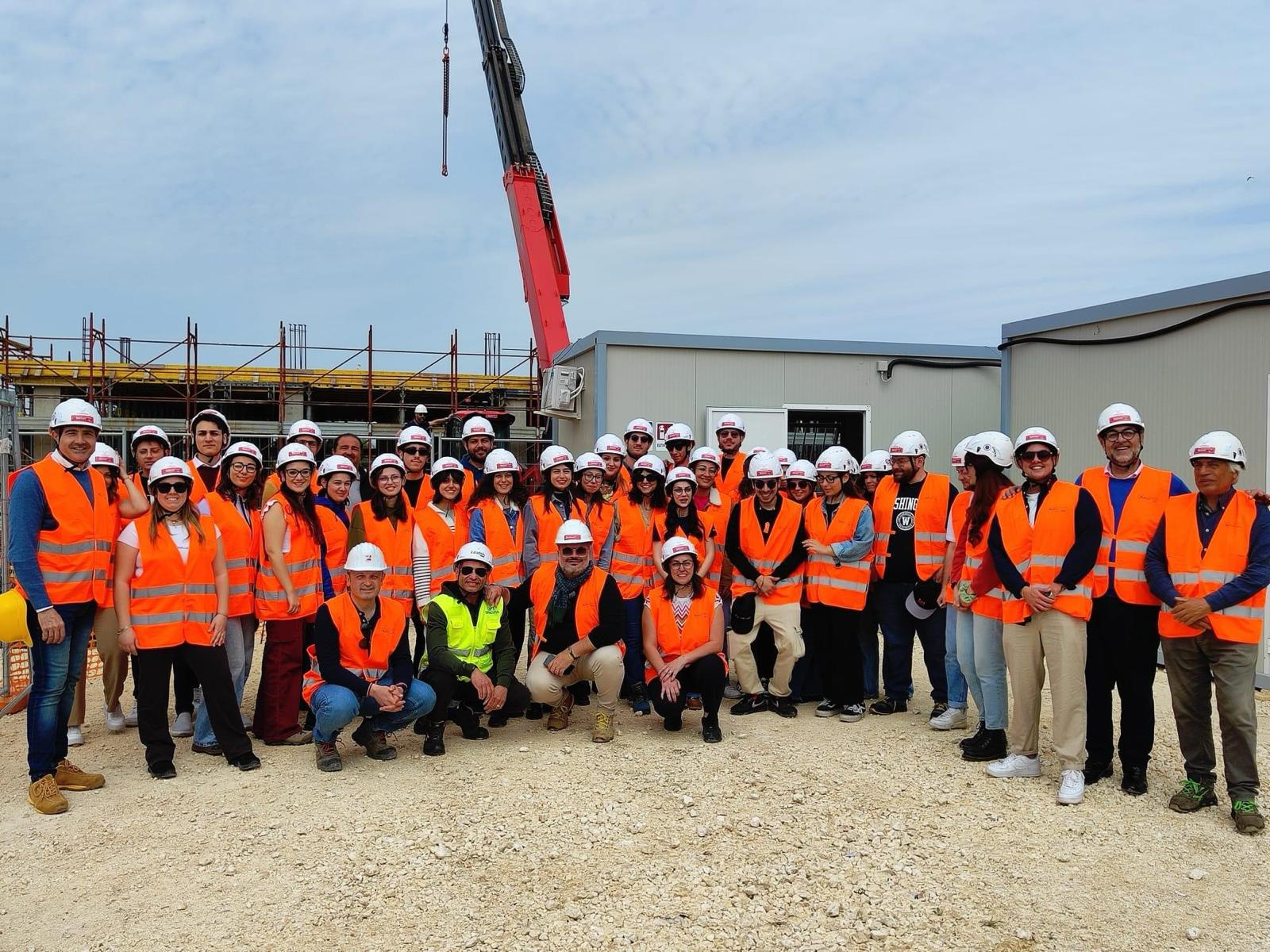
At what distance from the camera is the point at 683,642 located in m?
5.97

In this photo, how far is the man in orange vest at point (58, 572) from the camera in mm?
4711

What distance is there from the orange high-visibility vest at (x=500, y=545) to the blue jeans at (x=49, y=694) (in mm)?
2392

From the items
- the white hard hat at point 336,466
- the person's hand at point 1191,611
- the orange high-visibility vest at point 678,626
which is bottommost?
the orange high-visibility vest at point 678,626

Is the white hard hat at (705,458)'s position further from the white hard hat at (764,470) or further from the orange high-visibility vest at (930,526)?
the orange high-visibility vest at (930,526)

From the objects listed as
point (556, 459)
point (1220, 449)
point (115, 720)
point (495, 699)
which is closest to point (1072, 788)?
point (1220, 449)

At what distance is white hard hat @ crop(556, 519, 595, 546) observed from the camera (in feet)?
19.3

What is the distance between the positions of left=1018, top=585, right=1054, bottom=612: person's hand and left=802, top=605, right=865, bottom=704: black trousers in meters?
1.63

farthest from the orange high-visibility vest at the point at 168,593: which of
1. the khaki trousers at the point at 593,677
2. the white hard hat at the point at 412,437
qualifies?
the khaki trousers at the point at 593,677

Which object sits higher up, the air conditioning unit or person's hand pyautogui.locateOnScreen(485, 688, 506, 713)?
the air conditioning unit

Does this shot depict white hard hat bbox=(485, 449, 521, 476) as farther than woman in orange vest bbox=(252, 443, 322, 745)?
Yes

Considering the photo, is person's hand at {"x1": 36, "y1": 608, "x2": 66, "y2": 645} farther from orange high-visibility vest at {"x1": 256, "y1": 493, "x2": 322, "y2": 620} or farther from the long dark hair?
the long dark hair

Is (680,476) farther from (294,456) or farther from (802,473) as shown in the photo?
(294,456)

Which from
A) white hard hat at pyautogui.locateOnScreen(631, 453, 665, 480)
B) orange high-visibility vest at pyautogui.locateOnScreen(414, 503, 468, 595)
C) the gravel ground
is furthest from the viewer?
white hard hat at pyautogui.locateOnScreen(631, 453, 665, 480)

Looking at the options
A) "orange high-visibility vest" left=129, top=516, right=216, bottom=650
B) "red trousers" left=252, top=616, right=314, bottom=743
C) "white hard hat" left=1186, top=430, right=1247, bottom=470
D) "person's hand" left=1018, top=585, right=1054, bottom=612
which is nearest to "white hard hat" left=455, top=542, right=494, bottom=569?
"red trousers" left=252, top=616, right=314, bottom=743
